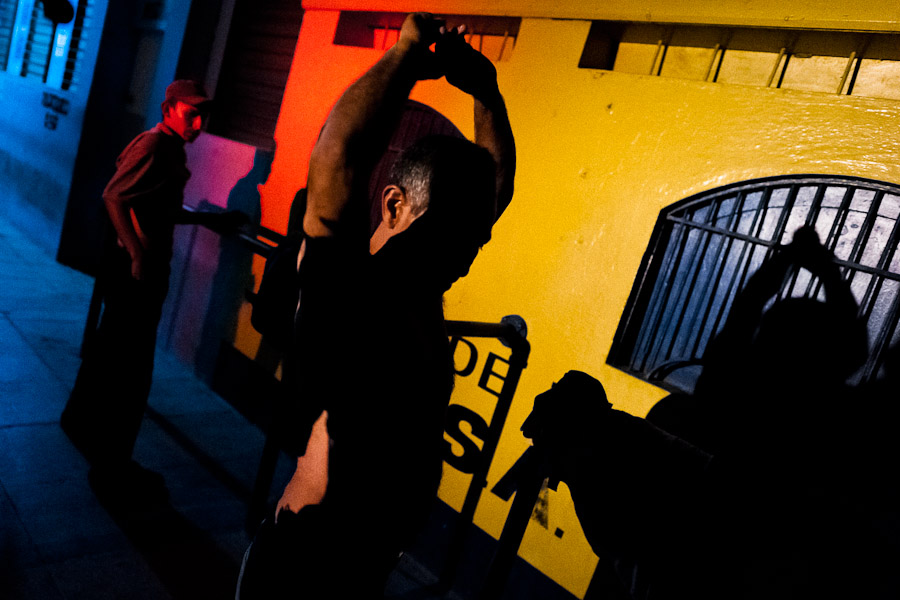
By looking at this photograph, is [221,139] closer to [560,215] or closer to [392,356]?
[560,215]

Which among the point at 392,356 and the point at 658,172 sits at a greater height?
the point at 658,172

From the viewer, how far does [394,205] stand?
141cm

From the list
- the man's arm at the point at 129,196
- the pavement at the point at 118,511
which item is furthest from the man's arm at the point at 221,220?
the pavement at the point at 118,511

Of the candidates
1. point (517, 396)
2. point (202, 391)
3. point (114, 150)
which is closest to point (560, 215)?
point (517, 396)

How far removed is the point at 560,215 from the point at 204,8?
18.4 ft

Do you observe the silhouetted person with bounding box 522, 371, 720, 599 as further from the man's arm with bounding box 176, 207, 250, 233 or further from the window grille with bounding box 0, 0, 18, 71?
the window grille with bounding box 0, 0, 18, 71

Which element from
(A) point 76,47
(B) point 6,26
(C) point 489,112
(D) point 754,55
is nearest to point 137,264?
(C) point 489,112

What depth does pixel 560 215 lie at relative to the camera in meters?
3.47

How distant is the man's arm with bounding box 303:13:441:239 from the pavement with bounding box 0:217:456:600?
8.67 ft

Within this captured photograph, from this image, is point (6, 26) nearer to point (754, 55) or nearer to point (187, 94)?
point (187, 94)

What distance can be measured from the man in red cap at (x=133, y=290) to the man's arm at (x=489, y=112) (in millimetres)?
2417

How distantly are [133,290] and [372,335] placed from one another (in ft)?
8.68

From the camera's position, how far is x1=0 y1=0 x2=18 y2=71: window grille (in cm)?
1047

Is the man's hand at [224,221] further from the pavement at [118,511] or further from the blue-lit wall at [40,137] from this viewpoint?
the blue-lit wall at [40,137]
